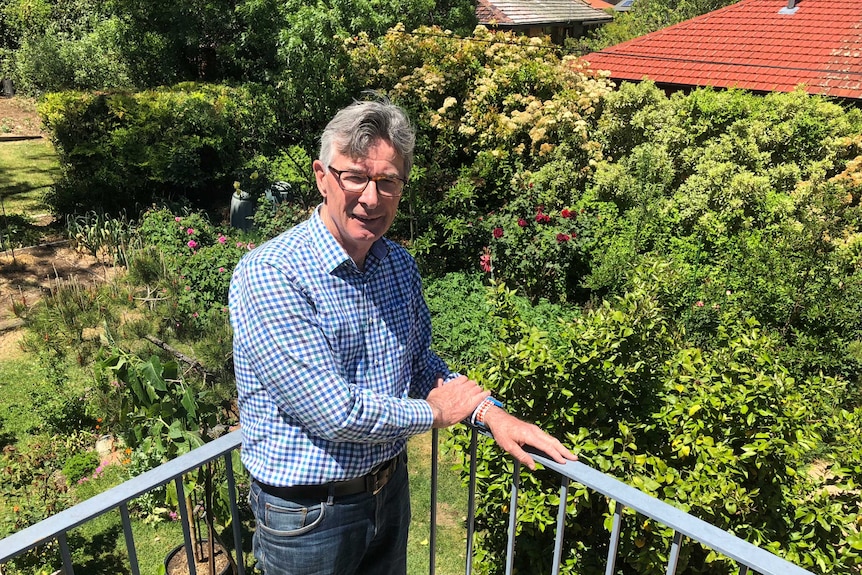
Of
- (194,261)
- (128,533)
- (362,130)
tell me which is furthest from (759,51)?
(128,533)

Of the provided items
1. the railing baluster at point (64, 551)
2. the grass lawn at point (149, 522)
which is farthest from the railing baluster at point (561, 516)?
the grass lawn at point (149, 522)

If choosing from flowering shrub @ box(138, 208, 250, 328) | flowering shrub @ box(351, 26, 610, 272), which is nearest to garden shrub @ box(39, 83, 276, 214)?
flowering shrub @ box(138, 208, 250, 328)

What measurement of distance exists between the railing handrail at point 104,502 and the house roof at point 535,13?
19.3 meters

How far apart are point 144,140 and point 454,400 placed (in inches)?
315

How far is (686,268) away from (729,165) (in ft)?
5.61

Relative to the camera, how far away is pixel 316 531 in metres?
1.59

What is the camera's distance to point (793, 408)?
2393 mm

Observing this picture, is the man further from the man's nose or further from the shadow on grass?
the shadow on grass

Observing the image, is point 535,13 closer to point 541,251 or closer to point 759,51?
point 759,51

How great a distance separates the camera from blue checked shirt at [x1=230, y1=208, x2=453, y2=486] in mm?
1447

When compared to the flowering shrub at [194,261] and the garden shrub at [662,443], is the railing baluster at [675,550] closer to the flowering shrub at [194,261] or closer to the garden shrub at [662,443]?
the garden shrub at [662,443]

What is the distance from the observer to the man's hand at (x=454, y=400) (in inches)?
65.1

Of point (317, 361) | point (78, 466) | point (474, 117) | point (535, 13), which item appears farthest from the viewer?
point (535, 13)

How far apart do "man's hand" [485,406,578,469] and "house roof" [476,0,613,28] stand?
62.9 feet
